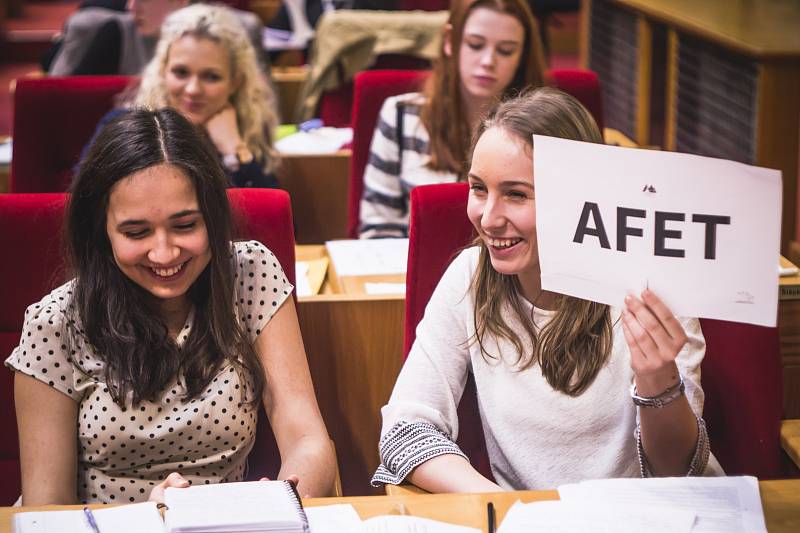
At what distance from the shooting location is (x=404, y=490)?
1.56m

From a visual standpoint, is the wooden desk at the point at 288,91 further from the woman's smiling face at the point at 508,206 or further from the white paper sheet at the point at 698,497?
the white paper sheet at the point at 698,497

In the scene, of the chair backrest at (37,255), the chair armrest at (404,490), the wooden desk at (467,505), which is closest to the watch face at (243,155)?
the chair backrest at (37,255)

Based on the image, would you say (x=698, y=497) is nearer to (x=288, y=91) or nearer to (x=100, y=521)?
(x=100, y=521)

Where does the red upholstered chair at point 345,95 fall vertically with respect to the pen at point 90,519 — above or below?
below

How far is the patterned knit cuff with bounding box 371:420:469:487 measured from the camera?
1.58 metres

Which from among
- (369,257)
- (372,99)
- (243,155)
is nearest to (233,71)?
(243,155)

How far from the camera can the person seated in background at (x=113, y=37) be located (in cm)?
395

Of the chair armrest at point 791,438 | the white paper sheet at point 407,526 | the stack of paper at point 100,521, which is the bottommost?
the chair armrest at point 791,438

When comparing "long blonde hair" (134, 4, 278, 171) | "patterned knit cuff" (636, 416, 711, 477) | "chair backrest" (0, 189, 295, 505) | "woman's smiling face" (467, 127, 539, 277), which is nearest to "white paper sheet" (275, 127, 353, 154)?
"long blonde hair" (134, 4, 278, 171)

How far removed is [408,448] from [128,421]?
0.40 m

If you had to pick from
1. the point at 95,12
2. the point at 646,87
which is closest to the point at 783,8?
the point at 646,87

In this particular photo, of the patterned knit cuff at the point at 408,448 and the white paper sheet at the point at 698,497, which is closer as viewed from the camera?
the white paper sheet at the point at 698,497

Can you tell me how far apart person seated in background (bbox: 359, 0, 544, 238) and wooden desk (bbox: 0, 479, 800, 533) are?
139cm

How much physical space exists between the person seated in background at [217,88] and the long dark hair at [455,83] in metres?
0.45
